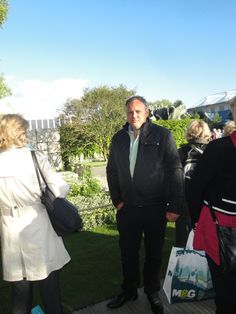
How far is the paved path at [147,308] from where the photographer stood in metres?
3.53

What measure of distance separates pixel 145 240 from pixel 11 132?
1.71 m

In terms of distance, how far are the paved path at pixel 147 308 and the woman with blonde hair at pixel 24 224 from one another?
3.23 ft

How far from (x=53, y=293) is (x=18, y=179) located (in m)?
0.90

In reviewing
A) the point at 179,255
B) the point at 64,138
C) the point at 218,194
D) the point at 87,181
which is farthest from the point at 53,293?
the point at 64,138

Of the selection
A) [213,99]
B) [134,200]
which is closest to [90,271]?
[134,200]

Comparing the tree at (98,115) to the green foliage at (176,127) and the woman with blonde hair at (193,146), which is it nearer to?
the green foliage at (176,127)

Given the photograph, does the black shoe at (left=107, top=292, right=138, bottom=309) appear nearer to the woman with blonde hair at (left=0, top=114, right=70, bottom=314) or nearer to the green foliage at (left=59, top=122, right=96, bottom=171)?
the woman with blonde hair at (left=0, top=114, right=70, bottom=314)

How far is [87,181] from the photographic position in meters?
8.66

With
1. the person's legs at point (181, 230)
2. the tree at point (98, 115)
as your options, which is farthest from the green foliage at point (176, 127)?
the person's legs at point (181, 230)

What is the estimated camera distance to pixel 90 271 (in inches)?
185

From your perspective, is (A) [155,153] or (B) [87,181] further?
(B) [87,181]

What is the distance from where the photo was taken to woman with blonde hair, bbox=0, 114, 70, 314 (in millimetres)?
2574

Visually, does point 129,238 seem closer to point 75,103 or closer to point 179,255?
point 179,255

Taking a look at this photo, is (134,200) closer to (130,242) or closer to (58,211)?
(130,242)
